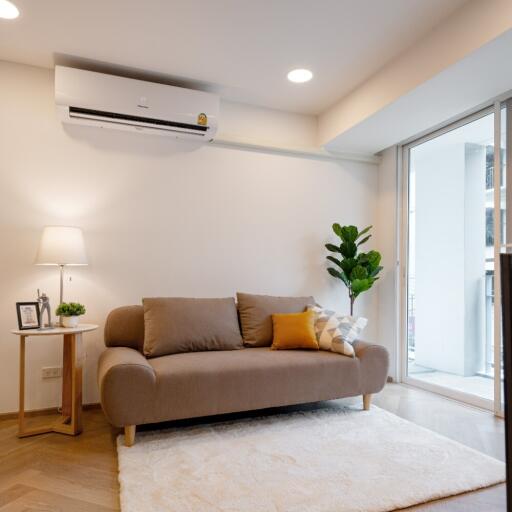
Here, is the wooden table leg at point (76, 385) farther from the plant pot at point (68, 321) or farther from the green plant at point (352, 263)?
the green plant at point (352, 263)

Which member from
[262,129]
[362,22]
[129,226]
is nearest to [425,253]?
[262,129]

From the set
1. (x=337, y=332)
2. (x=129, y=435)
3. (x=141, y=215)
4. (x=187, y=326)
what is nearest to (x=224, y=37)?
(x=141, y=215)

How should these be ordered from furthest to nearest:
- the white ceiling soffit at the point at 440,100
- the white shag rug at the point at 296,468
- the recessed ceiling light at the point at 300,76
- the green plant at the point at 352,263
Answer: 1. the green plant at the point at 352,263
2. the recessed ceiling light at the point at 300,76
3. the white ceiling soffit at the point at 440,100
4. the white shag rug at the point at 296,468

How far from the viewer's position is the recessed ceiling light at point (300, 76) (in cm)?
330

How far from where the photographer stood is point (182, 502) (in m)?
1.86

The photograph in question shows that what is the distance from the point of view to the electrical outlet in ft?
10.3

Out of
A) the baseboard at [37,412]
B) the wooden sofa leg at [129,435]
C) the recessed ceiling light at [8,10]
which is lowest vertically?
the baseboard at [37,412]

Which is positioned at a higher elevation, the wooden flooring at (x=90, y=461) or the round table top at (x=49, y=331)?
the round table top at (x=49, y=331)

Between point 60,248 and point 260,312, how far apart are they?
5.24 feet

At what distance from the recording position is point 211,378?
262cm

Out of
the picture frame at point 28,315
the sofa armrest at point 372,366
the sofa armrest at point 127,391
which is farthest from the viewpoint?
the sofa armrest at point 372,366

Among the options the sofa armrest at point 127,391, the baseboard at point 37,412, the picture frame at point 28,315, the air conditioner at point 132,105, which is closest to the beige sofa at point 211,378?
the sofa armrest at point 127,391

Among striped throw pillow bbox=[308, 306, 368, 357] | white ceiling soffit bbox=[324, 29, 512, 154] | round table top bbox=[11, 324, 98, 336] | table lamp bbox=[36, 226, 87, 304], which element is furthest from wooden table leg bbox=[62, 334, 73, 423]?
white ceiling soffit bbox=[324, 29, 512, 154]

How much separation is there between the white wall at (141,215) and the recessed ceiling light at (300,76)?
0.78 m
